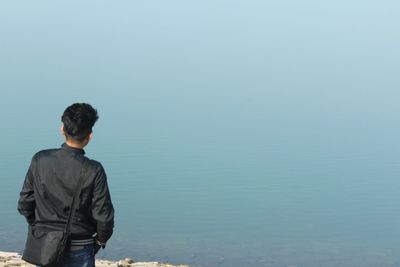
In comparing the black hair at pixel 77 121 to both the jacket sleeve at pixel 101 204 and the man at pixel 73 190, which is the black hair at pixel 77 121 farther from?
the jacket sleeve at pixel 101 204

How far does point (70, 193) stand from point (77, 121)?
44 centimetres

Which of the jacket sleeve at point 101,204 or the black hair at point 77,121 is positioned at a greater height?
the black hair at point 77,121

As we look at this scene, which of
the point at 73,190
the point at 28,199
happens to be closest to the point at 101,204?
the point at 73,190

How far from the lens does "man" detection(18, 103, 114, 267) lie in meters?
4.75

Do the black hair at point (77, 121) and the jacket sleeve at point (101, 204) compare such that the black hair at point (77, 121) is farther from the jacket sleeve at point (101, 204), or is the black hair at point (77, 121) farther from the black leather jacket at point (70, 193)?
the jacket sleeve at point (101, 204)

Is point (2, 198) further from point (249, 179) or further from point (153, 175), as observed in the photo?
point (249, 179)

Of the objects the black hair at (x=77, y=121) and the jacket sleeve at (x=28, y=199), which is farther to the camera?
the jacket sleeve at (x=28, y=199)

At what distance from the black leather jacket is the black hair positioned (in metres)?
0.09

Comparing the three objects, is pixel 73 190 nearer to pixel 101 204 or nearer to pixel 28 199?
pixel 101 204

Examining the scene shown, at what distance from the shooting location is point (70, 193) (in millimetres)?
4754

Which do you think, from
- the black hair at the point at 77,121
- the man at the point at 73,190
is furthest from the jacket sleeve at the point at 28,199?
the black hair at the point at 77,121

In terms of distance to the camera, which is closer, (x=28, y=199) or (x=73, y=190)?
(x=73, y=190)

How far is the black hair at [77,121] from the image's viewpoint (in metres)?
4.82

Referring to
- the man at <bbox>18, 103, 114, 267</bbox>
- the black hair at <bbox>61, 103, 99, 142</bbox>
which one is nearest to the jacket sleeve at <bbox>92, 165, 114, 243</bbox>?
the man at <bbox>18, 103, 114, 267</bbox>
